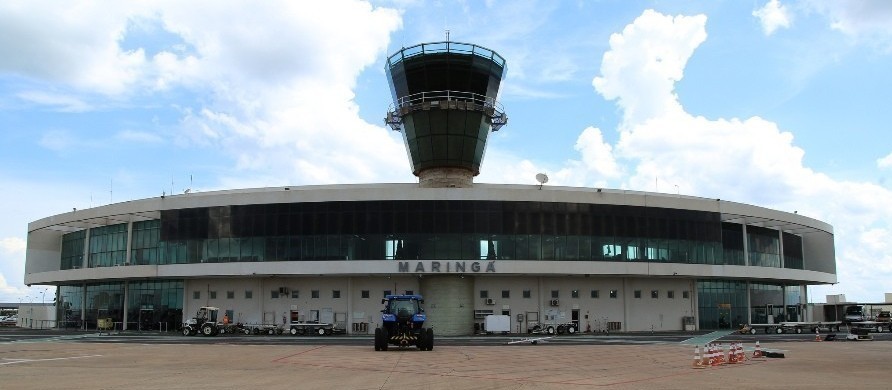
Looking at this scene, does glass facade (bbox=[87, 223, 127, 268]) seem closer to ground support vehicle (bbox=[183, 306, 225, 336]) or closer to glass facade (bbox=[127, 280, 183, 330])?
glass facade (bbox=[127, 280, 183, 330])

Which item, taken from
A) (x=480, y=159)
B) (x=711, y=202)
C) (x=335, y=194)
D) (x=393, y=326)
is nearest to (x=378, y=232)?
(x=335, y=194)

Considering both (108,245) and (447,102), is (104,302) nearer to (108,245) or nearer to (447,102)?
(108,245)

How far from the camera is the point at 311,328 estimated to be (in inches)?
2438

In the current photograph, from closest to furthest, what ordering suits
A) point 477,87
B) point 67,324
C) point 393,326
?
1. point 393,326
2. point 477,87
3. point 67,324

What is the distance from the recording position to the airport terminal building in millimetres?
63656

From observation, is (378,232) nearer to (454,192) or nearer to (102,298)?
(454,192)

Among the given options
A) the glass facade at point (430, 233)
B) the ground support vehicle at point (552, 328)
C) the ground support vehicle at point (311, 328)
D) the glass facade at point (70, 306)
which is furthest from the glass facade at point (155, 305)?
the ground support vehicle at point (552, 328)

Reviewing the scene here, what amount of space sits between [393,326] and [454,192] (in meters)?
24.8

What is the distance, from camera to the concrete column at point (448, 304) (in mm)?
63312

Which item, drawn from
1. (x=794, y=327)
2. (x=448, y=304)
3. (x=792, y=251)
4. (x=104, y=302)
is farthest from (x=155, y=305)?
(x=792, y=251)

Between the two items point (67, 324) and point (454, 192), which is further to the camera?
point (67, 324)

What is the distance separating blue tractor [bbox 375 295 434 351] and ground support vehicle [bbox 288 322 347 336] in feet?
68.2

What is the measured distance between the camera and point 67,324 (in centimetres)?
8181

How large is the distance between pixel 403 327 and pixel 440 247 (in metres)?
22.8
